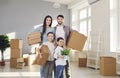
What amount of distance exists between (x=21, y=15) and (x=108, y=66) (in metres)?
6.28

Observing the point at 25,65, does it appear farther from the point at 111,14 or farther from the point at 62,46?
the point at 62,46

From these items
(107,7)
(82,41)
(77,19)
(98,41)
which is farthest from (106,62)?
(77,19)

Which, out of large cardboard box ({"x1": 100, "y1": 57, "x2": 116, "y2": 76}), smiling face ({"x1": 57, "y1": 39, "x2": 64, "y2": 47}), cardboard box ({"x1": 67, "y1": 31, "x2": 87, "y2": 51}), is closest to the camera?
smiling face ({"x1": 57, "y1": 39, "x2": 64, "y2": 47})

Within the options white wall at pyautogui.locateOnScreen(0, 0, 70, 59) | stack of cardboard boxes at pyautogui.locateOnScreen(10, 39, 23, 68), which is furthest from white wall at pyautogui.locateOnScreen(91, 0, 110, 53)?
white wall at pyautogui.locateOnScreen(0, 0, 70, 59)

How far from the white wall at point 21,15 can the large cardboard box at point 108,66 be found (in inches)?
220

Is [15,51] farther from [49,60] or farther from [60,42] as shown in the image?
[60,42]

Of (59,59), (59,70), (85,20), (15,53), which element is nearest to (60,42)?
(59,59)

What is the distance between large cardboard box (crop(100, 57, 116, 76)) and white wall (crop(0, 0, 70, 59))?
18.4 feet

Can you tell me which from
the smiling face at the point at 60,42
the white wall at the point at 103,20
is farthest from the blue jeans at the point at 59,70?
the white wall at the point at 103,20

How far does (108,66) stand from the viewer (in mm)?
7070

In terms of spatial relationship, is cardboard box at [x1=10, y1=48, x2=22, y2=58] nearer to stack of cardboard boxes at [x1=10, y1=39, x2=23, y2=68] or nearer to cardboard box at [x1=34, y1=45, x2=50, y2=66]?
stack of cardboard boxes at [x1=10, y1=39, x2=23, y2=68]

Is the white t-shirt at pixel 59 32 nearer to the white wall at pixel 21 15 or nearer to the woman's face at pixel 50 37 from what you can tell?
the woman's face at pixel 50 37

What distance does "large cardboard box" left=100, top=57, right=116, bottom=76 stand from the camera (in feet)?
23.1

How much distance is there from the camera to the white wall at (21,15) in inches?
453
